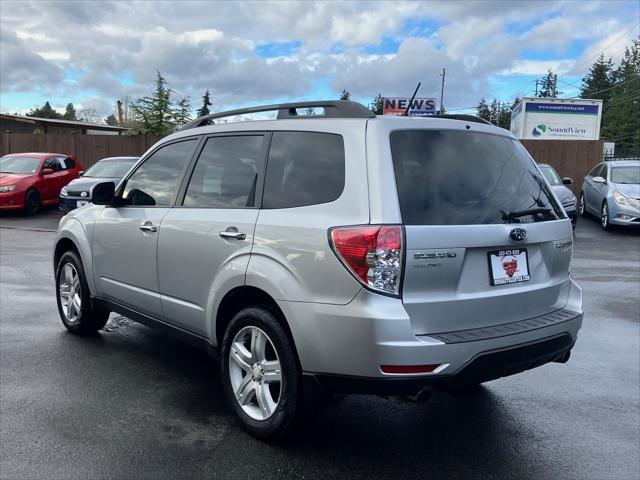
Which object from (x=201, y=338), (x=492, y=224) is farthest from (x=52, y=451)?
(x=492, y=224)

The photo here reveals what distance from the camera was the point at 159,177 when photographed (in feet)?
15.2

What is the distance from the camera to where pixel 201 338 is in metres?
4.03

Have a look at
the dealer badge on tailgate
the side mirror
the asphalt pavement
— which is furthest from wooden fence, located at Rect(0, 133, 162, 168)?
the dealer badge on tailgate

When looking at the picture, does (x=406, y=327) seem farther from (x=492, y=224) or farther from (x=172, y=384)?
(x=172, y=384)

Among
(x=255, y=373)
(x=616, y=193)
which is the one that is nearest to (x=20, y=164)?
(x=616, y=193)

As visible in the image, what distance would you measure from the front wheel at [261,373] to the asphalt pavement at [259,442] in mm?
168

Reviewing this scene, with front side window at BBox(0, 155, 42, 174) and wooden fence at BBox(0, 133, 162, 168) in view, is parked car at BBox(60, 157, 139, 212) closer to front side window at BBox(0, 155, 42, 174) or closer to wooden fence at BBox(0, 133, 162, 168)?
front side window at BBox(0, 155, 42, 174)

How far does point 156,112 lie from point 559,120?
1986 centimetres

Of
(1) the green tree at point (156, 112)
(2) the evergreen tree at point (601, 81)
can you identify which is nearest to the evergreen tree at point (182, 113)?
(1) the green tree at point (156, 112)

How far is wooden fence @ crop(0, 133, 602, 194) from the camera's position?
19.5 meters

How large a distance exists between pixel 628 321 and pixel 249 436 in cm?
490

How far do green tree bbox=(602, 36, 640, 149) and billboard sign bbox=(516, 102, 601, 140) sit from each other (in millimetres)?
34322

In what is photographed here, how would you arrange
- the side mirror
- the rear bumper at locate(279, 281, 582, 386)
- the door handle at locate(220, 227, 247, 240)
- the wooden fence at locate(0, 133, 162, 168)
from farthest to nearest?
the wooden fence at locate(0, 133, 162, 168) → the side mirror → the door handle at locate(220, 227, 247, 240) → the rear bumper at locate(279, 281, 582, 386)

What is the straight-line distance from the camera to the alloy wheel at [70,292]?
218 inches
